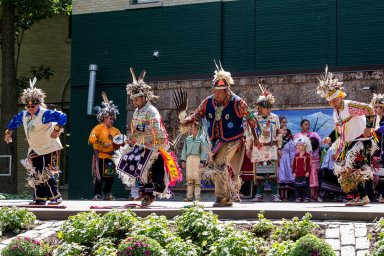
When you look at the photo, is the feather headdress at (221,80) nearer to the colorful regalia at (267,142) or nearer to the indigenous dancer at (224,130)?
the indigenous dancer at (224,130)

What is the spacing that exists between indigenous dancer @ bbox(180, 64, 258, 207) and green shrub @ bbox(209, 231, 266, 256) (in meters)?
3.64

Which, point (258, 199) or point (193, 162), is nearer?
point (258, 199)

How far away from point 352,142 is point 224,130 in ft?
6.42

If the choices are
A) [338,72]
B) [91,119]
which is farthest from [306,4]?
→ [91,119]

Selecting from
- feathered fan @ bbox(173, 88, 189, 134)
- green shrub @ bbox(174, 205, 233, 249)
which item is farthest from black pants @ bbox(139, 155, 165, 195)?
feathered fan @ bbox(173, 88, 189, 134)

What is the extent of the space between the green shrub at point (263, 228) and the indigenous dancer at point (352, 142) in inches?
121

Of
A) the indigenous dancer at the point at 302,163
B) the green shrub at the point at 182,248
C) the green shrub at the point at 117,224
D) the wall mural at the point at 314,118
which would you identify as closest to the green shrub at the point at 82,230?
the green shrub at the point at 117,224

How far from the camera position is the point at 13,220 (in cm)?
1084

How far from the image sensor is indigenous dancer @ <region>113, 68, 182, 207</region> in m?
12.8

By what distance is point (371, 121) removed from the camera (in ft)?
41.2

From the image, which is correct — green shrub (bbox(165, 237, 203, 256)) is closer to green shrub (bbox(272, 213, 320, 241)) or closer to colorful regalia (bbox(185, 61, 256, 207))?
green shrub (bbox(272, 213, 320, 241))

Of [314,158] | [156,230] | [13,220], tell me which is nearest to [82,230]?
[156,230]

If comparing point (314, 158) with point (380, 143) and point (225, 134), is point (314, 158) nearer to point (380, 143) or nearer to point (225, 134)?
point (380, 143)

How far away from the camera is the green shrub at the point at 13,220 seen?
35.5 feet
